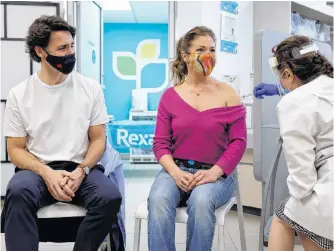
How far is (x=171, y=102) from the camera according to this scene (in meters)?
1.82

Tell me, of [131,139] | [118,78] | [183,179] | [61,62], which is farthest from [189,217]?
[118,78]

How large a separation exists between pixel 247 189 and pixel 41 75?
6.13 feet

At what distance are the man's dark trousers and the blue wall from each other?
18.1 feet

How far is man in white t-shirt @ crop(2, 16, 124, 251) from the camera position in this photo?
1.59 metres

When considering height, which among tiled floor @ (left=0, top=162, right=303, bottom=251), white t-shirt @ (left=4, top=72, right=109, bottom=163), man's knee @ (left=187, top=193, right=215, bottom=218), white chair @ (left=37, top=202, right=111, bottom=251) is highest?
white t-shirt @ (left=4, top=72, right=109, bottom=163)

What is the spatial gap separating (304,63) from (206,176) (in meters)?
0.61

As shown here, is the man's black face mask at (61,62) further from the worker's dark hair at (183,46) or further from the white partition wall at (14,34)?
the white partition wall at (14,34)

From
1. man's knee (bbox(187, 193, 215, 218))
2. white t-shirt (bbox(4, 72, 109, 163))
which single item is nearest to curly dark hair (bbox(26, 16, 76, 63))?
white t-shirt (bbox(4, 72, 109, 163))

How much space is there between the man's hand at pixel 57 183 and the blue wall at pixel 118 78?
559 centimetres

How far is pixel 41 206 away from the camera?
1.62m

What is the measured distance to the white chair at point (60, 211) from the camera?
159cm

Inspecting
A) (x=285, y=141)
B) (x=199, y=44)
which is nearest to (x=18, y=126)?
(x=199, y=44)

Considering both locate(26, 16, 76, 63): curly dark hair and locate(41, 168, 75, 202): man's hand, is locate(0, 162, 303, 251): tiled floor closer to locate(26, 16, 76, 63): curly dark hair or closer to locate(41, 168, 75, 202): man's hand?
locate(41, 168, 75, 202): man's hand

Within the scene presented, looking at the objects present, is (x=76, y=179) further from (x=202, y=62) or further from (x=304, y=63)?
(x=304, y=63)
